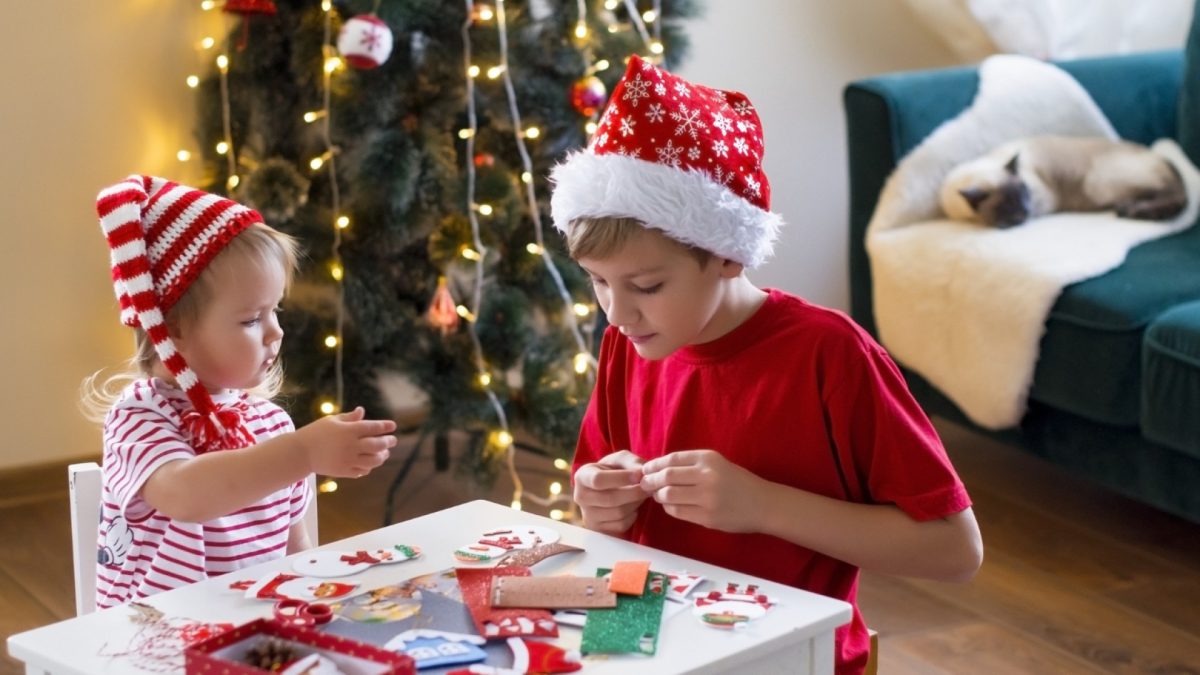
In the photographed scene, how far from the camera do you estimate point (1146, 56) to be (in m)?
3.52

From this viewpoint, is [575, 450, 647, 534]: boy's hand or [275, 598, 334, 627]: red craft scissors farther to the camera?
[575, 450, 647, 534]: boy's hand

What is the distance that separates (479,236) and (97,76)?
0.92m

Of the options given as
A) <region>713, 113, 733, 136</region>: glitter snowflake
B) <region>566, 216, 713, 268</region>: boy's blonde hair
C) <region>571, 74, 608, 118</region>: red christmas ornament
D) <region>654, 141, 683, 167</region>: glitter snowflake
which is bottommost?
<region>566, 216, 713, 268</region>: boy's blonde hair

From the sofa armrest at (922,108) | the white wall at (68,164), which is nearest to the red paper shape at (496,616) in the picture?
the white wall at (68,164)

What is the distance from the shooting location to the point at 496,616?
1165mm

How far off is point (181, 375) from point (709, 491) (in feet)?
1.79

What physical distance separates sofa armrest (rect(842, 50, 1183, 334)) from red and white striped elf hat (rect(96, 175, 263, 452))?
2.01 m

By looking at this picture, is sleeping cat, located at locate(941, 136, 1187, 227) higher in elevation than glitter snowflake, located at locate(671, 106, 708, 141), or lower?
lower

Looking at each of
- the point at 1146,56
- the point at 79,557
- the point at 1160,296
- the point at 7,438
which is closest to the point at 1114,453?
the point at 1160,296

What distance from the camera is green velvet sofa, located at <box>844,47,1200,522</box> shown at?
2.65 meters

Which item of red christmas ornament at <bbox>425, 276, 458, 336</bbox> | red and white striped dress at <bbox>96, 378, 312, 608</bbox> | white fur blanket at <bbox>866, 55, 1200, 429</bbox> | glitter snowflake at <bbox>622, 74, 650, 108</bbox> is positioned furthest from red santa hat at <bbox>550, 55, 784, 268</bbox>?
white fur blanket at <bbox>866, 55, 1200, 429</bbox>

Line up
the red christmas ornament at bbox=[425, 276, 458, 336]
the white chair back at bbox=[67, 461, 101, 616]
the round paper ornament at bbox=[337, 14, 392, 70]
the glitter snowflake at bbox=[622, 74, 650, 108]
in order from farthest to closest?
the red christmas ornament at bbox=[425, 276, 458, 336] < the round paper ornament at bbox=[337, 14, 392, 70] < the white chair back at bbox=[67, 461, 101, 616] < the glitter snowflake at bbox=[622, 74, 650, 108]

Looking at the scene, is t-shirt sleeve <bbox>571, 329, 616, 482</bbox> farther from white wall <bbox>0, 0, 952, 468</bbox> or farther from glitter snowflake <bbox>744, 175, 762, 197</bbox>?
white wall <bbox>0, 0, 952, 468</bbox>

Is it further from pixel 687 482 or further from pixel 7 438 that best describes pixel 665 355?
pixel 7 438
